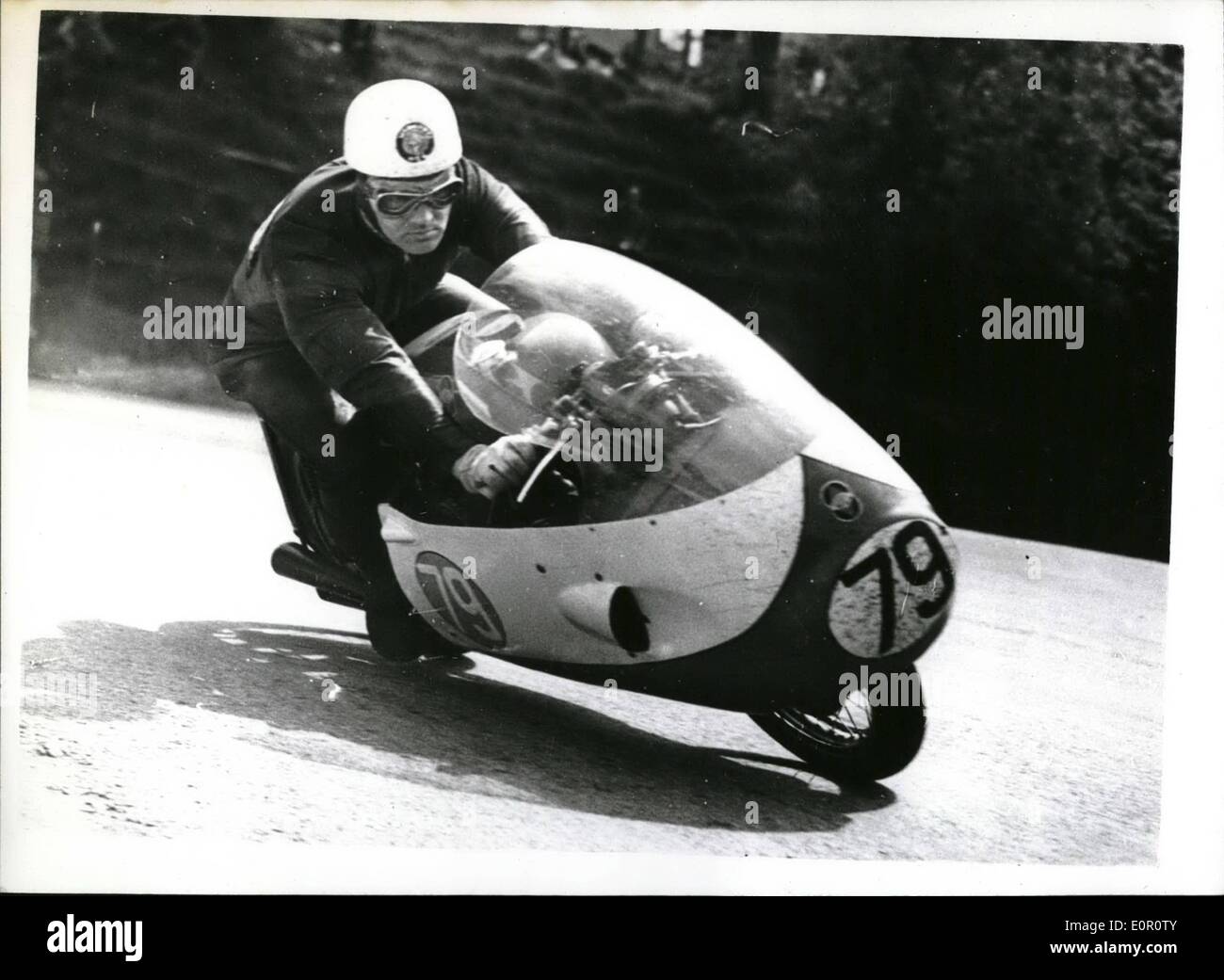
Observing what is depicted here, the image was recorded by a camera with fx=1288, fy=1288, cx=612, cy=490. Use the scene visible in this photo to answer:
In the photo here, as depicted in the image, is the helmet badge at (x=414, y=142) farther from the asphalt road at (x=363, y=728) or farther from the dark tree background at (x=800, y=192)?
the asphalt road at (x=363, y=728)

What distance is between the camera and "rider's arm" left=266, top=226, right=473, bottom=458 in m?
3.58

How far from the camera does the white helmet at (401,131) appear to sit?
3.69 m

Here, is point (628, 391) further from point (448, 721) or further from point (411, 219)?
→ point (448, 721)

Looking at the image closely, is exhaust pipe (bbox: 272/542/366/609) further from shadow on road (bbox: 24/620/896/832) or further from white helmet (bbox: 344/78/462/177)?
white helmet (bbox: 344/78/462/177)

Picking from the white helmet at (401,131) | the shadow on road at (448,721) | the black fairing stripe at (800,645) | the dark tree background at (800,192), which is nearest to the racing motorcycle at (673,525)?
the black fairing stripe at (800,645)

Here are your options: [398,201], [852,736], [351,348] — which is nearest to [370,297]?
[351,348]

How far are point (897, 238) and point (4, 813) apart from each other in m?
3.15

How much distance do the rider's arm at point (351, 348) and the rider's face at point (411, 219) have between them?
0.55 feet

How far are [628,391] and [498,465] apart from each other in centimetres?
41

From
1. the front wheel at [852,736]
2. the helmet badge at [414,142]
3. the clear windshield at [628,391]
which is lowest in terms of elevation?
the front wheel at [852,736]

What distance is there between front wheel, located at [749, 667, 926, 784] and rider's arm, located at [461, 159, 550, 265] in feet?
5.03
